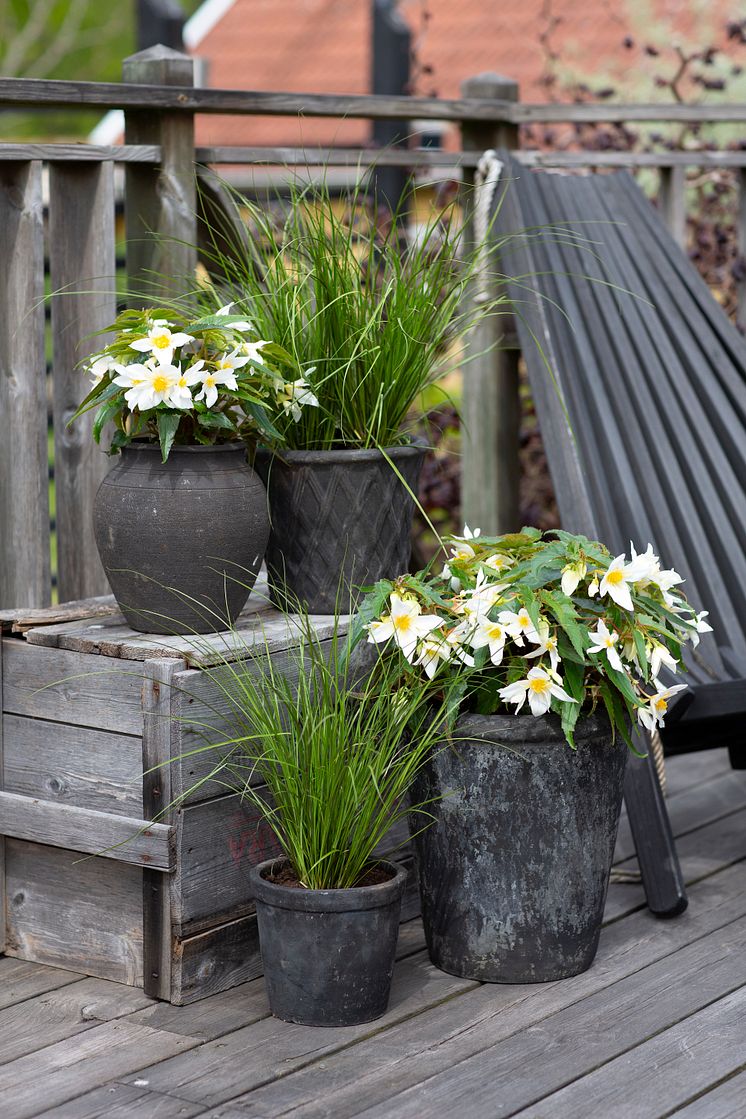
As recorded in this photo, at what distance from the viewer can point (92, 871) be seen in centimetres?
227

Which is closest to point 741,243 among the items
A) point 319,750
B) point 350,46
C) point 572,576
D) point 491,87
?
point 491,87

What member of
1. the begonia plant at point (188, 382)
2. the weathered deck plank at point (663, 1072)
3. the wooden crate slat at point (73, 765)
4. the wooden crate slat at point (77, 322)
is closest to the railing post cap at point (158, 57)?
the wooden crate slat at point (77, 322)

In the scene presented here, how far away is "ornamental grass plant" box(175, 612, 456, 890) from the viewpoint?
81.6 inches

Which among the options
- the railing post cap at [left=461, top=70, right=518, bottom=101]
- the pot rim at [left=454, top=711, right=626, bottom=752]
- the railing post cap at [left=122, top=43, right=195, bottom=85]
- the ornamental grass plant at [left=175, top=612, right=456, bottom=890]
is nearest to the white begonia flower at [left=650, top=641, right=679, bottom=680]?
the pot rim at [left=454, top=711, right=626, bottom=752]

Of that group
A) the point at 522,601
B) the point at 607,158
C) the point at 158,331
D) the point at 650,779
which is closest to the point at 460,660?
the point at 522,601

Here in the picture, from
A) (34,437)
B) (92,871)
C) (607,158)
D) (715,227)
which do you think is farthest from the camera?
(715,227)

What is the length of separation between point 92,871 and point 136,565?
0.48 m

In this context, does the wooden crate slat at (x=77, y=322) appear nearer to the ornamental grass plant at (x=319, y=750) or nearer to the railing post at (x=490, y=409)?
the ornamental grass plant at (x=319, y=750)

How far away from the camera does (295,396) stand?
2.33 m

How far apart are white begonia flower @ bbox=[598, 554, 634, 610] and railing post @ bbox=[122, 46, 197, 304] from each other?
98cm

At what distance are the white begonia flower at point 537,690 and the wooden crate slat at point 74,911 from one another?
63 centimetres

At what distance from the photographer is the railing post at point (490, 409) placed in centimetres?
344

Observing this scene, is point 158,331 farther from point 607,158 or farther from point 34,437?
point 607,158

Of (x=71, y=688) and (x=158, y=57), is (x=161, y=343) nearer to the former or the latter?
(x=71, y=688)
